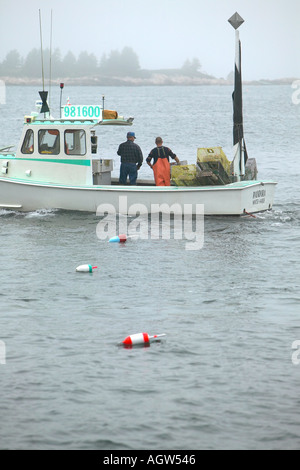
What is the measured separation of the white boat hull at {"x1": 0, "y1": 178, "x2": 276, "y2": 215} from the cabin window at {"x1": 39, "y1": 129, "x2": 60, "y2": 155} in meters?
0.81

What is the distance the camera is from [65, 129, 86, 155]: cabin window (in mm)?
19031

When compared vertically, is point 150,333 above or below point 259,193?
below

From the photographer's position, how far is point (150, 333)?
35.9 feet

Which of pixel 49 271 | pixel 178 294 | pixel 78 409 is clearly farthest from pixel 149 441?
pixel 49 271

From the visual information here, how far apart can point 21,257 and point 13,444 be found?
25.8 ft

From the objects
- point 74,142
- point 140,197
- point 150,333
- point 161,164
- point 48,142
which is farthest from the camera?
point 48,142

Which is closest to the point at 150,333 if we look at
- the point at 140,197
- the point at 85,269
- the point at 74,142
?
the point at 85,269

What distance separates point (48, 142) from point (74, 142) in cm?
63

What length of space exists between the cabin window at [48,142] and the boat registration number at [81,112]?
540mm

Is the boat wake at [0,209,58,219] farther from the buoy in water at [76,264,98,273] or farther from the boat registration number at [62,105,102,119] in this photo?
the buoy in water at [76,264,98,273]

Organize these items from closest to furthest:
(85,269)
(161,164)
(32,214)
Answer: (85,269) < (161,164) < (32,214)

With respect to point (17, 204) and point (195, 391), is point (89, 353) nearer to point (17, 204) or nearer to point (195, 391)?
point (195, 391)

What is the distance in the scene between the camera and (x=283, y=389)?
9.27m

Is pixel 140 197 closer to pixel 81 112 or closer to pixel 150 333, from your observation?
pixel 81 112
